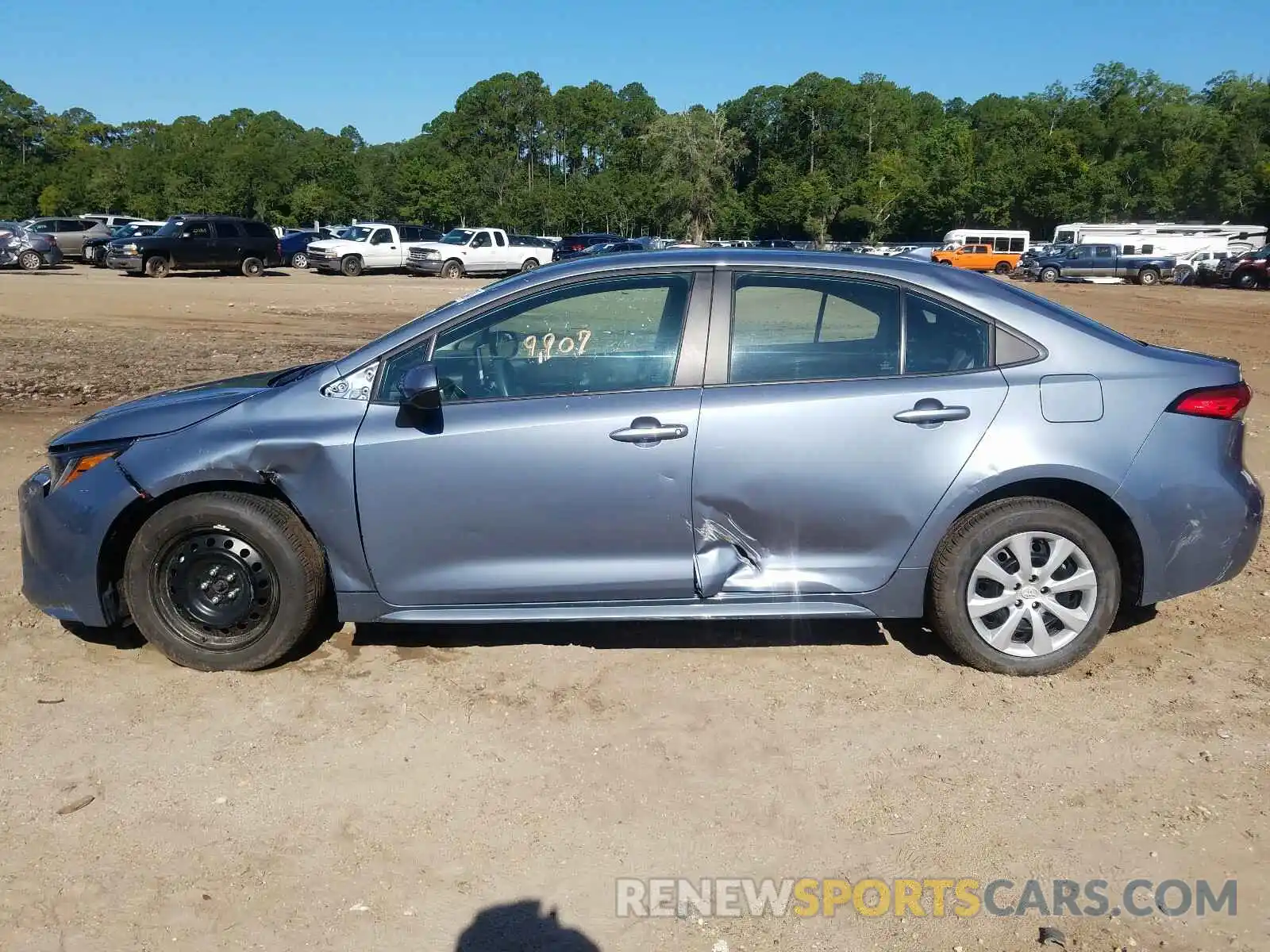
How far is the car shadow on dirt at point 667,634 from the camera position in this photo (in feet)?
15.8

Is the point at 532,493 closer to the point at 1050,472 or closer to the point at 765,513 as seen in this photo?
the point at 765,513

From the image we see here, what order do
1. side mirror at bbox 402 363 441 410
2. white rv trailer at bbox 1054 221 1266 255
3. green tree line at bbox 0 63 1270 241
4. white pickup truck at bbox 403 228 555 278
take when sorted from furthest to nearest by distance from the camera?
green tree line at bbox 0 63 1270 241 < white rv trailer at bbox 1054 221 1266 255 < white pickup truck at bbox 403 228 555 278 < side mirror at bbox 402 363 441 410

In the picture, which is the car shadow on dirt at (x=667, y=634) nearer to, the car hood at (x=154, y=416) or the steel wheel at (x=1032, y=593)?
the steel wheel at (x=1032, y=593)

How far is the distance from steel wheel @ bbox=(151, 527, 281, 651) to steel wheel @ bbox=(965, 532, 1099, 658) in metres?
2.79

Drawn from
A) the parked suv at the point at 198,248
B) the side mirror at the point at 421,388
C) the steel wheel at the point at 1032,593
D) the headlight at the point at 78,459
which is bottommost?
the steel wheel at the point at 1032,593

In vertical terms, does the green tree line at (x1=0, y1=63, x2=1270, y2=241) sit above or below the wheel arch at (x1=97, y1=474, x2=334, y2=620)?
above

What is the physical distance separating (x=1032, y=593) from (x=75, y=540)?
3768mm

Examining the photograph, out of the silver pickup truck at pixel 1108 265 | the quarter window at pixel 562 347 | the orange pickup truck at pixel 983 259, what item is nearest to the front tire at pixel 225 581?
the quarter window at pixel 562 347

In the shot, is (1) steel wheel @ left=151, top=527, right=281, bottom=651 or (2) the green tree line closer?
(1) steel wheel @ left=151, top=527, right=281, bottom=651

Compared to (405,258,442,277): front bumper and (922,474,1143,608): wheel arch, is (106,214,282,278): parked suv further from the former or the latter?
(922,474,1143,608): wheel arch

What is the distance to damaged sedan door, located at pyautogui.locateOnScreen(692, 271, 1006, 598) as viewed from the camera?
425cm

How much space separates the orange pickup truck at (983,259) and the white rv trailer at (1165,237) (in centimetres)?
314

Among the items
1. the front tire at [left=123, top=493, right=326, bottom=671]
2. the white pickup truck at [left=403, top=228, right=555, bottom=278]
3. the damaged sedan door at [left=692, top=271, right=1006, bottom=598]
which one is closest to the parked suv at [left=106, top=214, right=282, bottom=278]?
the white pickup truck at [left=403, top=228, right=555, bottom=278]
